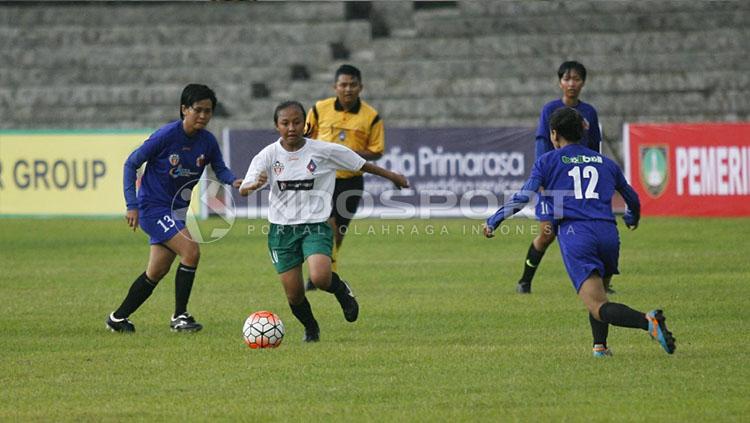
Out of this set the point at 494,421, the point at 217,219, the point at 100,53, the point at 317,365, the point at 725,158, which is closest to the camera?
the point at 494,421

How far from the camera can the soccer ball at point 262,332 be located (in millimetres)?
9570

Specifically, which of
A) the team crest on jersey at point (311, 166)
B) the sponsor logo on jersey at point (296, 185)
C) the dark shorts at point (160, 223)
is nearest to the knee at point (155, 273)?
the dark shorts at point (160, 223)

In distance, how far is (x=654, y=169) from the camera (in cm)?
2206

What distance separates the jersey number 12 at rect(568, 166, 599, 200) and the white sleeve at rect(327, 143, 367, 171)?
1.98m

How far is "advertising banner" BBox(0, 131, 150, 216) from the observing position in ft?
77.2

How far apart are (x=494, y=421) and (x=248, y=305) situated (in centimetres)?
574

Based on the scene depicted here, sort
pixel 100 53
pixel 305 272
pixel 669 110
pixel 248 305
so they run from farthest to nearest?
1. pixel 100 53
2. pixel 669 110
3. pixel 305 272
4. pixel 248 305

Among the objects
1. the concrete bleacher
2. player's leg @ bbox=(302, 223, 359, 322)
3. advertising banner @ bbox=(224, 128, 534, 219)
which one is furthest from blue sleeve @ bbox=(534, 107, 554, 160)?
the concrete bleacher

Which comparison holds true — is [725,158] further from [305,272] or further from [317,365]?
[317,365]

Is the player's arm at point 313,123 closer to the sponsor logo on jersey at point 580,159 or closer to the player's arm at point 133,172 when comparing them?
the player's arm at point 133,172

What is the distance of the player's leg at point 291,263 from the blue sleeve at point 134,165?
3.96 feet

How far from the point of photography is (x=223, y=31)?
3016 centimetres

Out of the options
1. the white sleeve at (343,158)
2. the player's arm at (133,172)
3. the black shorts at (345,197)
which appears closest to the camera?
the white sleeve at (343,158)

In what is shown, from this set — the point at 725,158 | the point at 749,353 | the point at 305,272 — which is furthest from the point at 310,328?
the point at 725,158
